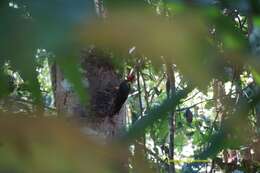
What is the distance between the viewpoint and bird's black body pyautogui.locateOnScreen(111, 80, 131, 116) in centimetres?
161

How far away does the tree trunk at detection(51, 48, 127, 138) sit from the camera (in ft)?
5.18

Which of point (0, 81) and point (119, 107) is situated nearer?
point (0, 81)

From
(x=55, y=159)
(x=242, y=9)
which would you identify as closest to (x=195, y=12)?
(x=242, y=9)

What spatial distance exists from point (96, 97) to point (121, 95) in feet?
0.27

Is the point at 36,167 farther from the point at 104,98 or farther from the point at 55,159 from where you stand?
the point at 104,98

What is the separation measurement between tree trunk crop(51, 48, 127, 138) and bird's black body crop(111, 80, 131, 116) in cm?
2

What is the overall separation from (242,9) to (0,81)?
0.68 ft

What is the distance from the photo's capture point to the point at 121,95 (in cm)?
161

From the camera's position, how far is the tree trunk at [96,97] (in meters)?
1.58

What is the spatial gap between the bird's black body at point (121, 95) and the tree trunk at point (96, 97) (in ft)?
0.05

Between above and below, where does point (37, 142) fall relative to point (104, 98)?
below

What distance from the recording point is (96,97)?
64.2 inches

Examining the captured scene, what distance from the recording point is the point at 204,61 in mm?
349

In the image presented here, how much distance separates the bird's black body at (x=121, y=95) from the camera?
1.61 metres
